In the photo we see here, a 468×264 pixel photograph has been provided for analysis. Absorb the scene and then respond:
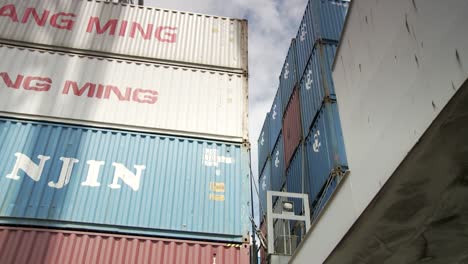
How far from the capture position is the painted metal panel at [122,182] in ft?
28.6

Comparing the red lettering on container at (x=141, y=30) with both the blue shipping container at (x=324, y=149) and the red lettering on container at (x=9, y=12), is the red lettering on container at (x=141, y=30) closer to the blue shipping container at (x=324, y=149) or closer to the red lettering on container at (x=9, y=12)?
the red lettering on container at (x=9, y=12)

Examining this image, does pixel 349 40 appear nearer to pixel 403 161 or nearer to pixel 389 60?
Answer: pixel 389 60

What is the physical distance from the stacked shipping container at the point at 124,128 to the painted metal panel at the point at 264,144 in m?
9.65

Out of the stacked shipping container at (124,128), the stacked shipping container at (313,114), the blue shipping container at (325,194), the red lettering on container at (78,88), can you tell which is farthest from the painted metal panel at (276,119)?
the red lettering on container at (78,88)

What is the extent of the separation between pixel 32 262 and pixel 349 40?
7060 mm

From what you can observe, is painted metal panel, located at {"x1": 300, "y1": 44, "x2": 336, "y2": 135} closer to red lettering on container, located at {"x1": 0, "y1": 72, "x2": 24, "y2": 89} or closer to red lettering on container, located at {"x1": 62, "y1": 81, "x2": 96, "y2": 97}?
red lettering on container, located at {"x1": 62, "y1": 81, "x2": 96, "y2": 97}

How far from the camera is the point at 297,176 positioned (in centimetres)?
1471

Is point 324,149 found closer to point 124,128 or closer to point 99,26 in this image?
point 124,128

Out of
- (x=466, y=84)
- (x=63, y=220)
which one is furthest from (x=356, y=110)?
(x=63, y=220)

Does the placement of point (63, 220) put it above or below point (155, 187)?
below

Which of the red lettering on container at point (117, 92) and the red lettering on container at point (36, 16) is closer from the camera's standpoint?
the red lettering on container at point (117, 92)

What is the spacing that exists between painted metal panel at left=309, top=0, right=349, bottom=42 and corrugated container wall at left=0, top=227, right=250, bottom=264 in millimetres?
9070

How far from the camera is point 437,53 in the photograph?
10.5ft

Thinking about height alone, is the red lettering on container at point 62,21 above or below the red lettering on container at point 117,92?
→ above
